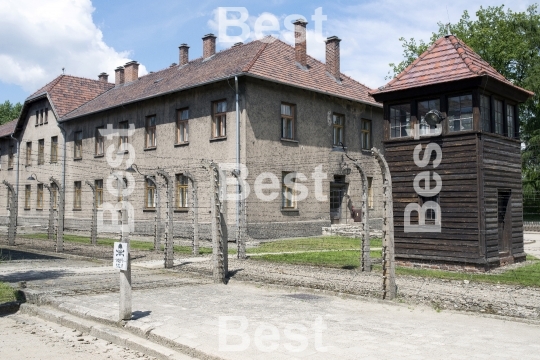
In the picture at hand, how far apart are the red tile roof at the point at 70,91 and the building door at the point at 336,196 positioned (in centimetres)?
1933

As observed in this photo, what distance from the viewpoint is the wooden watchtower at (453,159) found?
13.9 m

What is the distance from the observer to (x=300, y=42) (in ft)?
91.8

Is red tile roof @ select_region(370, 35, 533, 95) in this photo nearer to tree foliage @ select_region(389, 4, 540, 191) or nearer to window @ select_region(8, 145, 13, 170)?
tree foliage @ select_region(389, 4, 540, 191)

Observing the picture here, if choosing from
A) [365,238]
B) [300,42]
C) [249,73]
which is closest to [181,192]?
[249,73]

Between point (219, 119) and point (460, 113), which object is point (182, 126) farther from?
point (460, 113)

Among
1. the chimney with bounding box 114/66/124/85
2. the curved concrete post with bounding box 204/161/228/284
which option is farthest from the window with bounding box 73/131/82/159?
the curved concrete post with bounding box 204/161/228/284

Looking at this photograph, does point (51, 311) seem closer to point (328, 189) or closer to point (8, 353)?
point (8, 353)

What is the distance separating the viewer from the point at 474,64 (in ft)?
47.8

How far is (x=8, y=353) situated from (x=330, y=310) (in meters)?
4.96

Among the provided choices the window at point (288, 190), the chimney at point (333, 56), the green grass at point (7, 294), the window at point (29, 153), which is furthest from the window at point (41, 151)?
the green grass at point (7, 294)

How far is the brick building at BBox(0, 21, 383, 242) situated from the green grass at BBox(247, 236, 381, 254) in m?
1.75

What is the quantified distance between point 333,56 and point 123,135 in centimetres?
1282

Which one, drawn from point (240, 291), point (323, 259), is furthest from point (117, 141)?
point (240, 291)

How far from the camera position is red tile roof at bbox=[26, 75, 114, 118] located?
36.1 m
